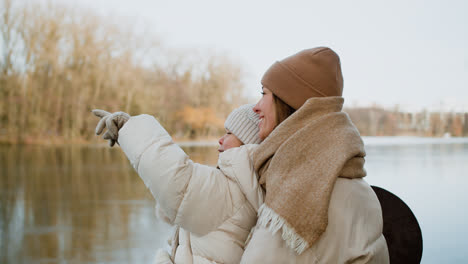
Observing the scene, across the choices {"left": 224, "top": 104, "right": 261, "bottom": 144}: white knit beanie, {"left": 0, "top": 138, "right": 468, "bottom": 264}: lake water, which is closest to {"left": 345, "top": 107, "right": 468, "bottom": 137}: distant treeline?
{"left": 0, "top": 138, "right": 468, "bottom": 264}: lake water

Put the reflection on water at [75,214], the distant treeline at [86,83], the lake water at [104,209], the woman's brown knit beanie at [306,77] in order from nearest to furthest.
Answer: the woman's brown knit beanie at [306,77], the lake water at [104,209], the reflection on water at [75,214], the distant treeline at [86,83]

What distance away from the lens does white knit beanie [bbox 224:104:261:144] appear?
3.80 ft

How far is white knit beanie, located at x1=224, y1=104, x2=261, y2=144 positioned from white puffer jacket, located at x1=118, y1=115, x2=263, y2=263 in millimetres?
124

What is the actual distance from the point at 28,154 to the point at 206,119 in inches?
222

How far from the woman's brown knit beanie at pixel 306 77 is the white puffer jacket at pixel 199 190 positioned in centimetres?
15

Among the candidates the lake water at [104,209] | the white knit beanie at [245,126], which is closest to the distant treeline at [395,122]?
the lake water at [104,209]

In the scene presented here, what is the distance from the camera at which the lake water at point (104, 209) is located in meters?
5.12

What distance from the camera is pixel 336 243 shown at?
94cm

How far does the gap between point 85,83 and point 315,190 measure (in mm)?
15641

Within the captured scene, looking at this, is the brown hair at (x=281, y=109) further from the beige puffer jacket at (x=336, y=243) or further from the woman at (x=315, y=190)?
the beige puffer jacket at (x=336, y=243)

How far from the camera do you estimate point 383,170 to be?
34.3ft

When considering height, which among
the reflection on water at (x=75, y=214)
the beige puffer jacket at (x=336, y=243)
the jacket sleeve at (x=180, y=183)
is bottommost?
the reflection on water at (x=75, y=214)

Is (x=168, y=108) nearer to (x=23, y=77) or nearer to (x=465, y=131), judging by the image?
(x=23, y=77)

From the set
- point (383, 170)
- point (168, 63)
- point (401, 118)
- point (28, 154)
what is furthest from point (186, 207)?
point (168, 63)
